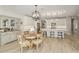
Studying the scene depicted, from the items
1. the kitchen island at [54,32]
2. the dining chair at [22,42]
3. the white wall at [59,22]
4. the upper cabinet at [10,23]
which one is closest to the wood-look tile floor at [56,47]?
the dining chair at [22,42]

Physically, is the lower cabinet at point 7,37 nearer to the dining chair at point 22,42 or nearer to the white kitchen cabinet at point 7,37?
the white kitchen cabinet at point 7,37

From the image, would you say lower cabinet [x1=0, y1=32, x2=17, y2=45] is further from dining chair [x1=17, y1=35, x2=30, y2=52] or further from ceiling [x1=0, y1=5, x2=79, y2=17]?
ceiling [x1=0, y1=5, x2=79, y2=17]

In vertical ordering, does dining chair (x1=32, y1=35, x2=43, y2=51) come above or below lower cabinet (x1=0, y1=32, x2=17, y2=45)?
below

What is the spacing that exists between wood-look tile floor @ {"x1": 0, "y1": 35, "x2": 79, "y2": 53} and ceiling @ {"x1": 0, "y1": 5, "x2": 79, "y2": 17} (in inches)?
37.3

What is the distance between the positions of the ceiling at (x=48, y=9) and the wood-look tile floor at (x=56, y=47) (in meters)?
0.95

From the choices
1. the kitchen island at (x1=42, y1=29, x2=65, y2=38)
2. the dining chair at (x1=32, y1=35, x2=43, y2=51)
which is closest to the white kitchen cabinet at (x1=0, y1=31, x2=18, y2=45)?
the dining chair at (x1=32, y1=35, x2=43, y2=51)

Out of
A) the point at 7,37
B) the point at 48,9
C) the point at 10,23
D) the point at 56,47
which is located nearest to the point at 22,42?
the point at 7,37

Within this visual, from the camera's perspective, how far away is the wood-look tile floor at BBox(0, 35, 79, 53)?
162 inches

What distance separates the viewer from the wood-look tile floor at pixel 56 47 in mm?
4109

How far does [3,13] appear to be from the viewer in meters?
4.12

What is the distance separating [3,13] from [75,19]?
275 cm

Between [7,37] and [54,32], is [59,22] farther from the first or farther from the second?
[7,37]
